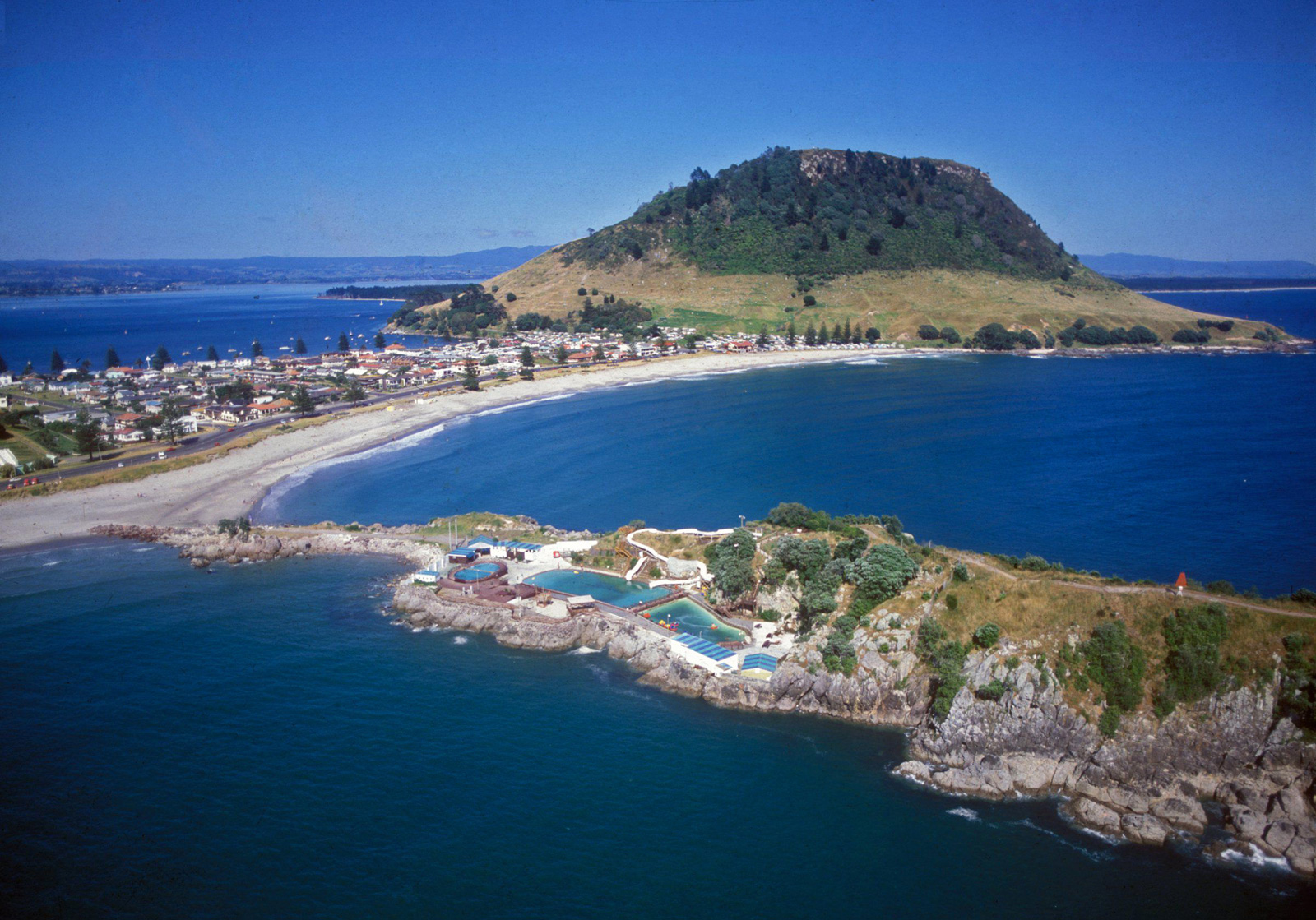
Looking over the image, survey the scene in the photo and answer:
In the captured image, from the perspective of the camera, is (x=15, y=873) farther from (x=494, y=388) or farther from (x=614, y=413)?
(x=494, y=388)

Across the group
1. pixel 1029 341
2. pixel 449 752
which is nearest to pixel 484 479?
pixel 449 752

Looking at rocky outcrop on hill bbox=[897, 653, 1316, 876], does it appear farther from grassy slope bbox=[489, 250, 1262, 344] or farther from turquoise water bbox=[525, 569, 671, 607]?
grassy slope bbox=[489, 250, 1262, 344]

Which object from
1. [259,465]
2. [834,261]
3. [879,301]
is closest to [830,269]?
[834,261]

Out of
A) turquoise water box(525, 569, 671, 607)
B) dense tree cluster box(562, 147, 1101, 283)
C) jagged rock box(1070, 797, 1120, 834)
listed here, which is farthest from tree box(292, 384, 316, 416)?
dense tree cluster box(562, 147, 1101, 283)

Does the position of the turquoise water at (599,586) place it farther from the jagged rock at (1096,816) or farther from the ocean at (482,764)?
the jagged rock at (1096,816)

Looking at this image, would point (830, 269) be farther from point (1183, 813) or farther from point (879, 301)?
point (1183, 813)
